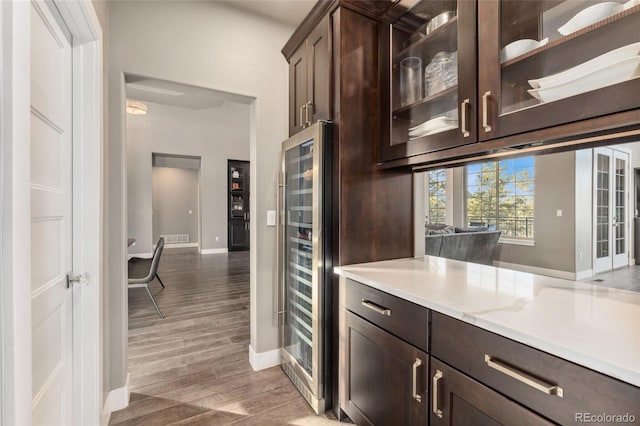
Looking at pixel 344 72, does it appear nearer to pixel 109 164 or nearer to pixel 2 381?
pixel 109 164

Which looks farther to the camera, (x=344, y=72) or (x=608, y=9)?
(x=344, y=72)

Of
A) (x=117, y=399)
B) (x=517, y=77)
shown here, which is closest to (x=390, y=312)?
(x=517, y=77)

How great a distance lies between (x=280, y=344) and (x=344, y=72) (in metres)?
2.09

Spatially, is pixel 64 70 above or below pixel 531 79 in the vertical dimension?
above

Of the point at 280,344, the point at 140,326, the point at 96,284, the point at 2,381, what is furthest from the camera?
the point at 140,326

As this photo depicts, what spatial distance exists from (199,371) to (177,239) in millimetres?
7611

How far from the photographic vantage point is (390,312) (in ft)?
4.31

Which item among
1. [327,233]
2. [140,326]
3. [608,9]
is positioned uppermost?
[608,9]

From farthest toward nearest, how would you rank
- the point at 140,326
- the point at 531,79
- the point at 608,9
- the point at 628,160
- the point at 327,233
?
1. the point at 140,326
2. the point at 327,233
3. the point at 628,160
4. the point at 531,79
5. the point at 608,9

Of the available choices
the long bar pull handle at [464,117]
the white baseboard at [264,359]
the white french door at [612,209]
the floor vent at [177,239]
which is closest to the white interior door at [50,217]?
the white baseboard at [264,359]

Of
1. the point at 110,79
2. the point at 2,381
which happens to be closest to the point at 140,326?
the point at 110,79

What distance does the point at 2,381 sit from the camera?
727mm

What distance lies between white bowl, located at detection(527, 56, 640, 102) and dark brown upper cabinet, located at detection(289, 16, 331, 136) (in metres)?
1.09

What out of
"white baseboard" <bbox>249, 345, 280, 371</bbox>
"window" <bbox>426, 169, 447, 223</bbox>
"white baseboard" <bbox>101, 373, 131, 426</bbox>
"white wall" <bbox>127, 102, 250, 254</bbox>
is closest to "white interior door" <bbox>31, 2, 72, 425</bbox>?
"white baseboard" <bbox>101, 373, 131, 426</bbox>
